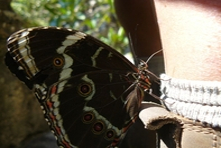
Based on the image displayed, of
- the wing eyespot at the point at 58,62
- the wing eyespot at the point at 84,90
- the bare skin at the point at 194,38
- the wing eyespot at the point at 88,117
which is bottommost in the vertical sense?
the wing eyespot at the point at 88,117

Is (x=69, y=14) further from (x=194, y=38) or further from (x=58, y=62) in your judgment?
(x=194, y=38)

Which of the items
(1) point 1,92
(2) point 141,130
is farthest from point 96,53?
(1) point 1,92

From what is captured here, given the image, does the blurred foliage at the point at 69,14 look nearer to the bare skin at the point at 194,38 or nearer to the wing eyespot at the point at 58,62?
the wing eyespot at the point at 58,62

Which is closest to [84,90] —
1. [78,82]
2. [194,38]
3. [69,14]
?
[78,82]

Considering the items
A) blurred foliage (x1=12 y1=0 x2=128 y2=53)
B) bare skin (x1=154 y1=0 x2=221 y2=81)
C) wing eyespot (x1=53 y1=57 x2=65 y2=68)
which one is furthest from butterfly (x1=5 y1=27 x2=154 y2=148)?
blurred foliage (x1=12 y1=0 x2=128 y2=53)

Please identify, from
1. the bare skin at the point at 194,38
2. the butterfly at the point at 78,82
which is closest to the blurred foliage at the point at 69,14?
the butterfly at the point at 78,82

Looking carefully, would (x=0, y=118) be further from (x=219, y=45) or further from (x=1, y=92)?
(x=219, y=45)
